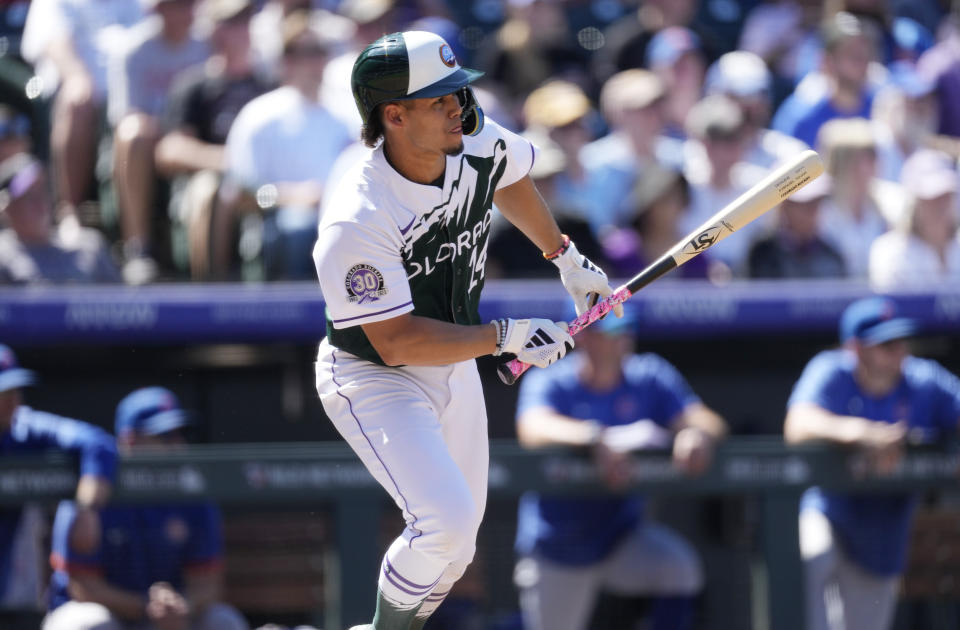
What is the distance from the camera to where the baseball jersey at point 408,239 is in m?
3.65

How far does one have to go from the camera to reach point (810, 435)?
18.7 ft

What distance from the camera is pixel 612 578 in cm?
566

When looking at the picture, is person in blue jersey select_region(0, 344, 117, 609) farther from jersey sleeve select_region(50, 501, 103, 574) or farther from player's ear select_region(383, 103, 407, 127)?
player's ear select_region(383, 103, 407, 127)

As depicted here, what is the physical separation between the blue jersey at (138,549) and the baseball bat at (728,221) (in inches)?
73.9

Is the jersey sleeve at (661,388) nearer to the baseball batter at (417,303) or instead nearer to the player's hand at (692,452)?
the player's hand at (692,452)

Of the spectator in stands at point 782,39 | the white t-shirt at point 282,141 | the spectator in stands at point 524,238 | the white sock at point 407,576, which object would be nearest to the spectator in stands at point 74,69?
the white t-shirt at point 282,141

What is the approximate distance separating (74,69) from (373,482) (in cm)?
287

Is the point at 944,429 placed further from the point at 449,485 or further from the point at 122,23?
the point at 122,23

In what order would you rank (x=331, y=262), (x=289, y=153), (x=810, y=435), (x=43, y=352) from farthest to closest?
1. (x=289, y=153)
2. (x=43, y=352)
3. (x=810, y=435)
4. (x=331, y=262)

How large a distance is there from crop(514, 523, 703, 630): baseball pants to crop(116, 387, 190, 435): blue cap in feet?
5.03

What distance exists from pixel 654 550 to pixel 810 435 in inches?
30.6

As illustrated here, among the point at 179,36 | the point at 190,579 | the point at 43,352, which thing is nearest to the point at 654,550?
the point at 190,579

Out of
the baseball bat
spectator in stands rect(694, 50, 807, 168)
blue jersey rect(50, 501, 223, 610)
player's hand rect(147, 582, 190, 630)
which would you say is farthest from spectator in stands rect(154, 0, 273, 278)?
the baseball bat

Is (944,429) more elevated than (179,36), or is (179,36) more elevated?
(179,36)
